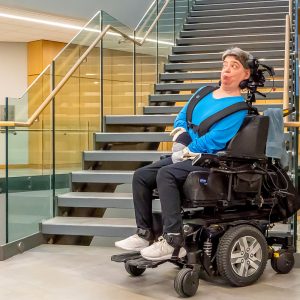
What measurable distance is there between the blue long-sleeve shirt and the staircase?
1.13 metres

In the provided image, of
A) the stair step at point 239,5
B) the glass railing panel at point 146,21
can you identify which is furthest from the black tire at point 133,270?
the stair step at point 239,5

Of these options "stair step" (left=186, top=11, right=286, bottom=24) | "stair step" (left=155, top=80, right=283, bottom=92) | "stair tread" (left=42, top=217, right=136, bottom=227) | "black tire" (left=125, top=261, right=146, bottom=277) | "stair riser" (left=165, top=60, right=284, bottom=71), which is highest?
"stair step" (left=186, top=11, right=286, bottom=24)

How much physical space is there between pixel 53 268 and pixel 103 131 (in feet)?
8.16

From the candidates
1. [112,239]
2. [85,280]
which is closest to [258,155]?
[85,280]

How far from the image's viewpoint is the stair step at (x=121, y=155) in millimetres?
5145

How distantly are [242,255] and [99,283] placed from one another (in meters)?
0.83

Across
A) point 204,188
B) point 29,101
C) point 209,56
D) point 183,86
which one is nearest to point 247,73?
point 204,188

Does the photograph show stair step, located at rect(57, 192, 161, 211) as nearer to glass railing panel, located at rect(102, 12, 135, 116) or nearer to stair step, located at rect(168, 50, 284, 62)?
glass railing panel, located at rect(102, 12, 135, 116)

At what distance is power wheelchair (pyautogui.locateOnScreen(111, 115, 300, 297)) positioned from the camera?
3.11 m

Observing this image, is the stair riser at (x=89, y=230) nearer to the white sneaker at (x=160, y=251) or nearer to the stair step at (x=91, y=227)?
the stair step at (x=91, y=227)

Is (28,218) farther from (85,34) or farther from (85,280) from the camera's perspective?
(85,34)

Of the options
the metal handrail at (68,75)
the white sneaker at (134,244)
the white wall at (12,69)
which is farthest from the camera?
the white wall at (12,69)

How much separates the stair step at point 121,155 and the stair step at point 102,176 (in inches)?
10.4

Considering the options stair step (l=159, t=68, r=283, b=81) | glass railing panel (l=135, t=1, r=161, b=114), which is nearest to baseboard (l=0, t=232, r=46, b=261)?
glass railing panel (l=135, t=1, r=161, b=114)
